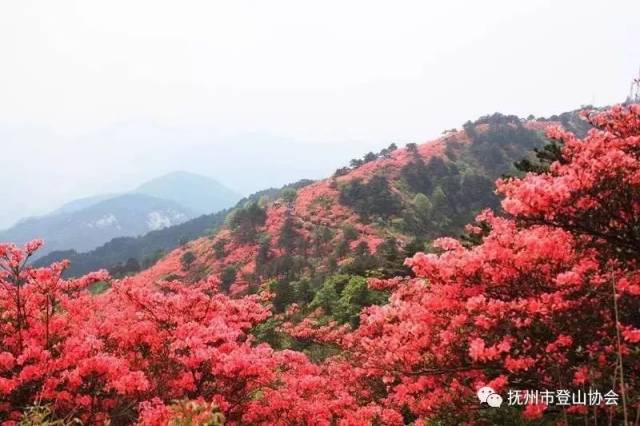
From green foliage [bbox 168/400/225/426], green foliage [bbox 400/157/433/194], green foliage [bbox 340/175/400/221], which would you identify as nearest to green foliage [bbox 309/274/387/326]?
green foliage [bbox 168/400/225/426]

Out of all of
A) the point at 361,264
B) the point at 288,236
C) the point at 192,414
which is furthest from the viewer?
the point at 288,236

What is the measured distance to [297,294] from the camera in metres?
34.3

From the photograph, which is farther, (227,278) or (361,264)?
(227,278)

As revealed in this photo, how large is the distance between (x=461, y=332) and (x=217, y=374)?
410 cm

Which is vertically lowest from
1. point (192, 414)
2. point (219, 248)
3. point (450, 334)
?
point (219, 248)

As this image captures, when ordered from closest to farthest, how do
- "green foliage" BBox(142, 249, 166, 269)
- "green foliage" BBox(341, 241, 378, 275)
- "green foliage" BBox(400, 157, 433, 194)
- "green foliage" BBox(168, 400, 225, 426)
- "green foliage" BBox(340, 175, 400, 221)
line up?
"green foliage" BBox(168, 400, 225, 426) < "green foliage" BBox(341, 241, 378, 275) < "green foliage" BBox(340, 175, 400, 221) < "green foliage" BBox(400, 157, 433, 194) < "green foliage" BBox(142, 249, 166, 269)

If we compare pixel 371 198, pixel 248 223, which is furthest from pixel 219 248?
pixel 371 198

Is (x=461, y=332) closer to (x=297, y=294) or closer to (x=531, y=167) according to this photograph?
(x=531, y=167)

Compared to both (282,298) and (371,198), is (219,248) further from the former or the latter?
(282,298)

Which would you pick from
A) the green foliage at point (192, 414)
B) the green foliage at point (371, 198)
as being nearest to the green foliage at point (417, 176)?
the green foliage at point (371, 198)

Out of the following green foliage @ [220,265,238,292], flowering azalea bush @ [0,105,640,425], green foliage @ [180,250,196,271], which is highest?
flowering azalea bush @ [0,105,640,425]
